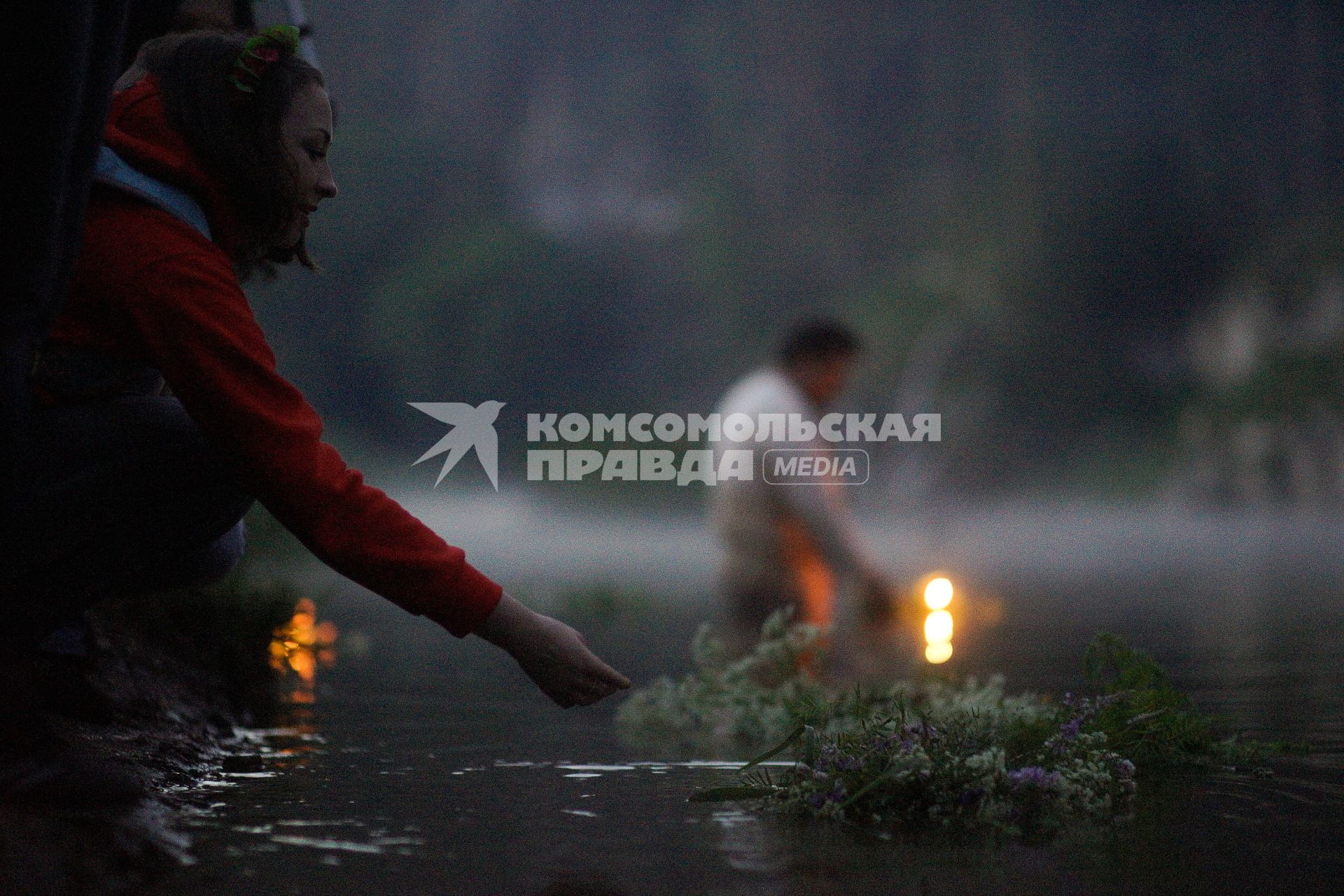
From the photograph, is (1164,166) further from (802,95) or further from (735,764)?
(735,764)

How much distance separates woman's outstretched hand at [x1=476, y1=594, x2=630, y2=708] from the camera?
2.72m

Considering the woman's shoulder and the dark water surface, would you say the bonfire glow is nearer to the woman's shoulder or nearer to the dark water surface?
the dark water surface

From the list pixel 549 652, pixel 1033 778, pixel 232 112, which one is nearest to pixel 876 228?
pixel 1033 778

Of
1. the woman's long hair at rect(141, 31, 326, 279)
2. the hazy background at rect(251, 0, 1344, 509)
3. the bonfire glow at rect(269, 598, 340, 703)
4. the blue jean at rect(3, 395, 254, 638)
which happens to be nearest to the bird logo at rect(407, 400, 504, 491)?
the hazy background at rect(251, 0, 1344, 509)

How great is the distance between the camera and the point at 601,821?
2.95m

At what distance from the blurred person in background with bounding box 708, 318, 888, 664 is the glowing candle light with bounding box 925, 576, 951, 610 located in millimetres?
227

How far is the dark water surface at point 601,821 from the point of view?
2.42 metres

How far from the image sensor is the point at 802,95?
66.6 m

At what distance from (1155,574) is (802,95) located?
2053 inches

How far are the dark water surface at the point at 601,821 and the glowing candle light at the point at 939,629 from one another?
1318 mm

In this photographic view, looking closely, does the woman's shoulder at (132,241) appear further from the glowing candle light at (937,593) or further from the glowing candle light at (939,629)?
the glowing candle light at (939,629)

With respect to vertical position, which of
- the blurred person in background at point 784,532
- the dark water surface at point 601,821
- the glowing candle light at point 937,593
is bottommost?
the dark water surface at point 601,821

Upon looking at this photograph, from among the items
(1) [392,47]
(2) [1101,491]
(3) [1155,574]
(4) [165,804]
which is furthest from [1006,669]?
(1) [392,47]

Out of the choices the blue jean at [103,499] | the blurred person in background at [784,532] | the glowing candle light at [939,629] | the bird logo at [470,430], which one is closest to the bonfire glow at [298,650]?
the blurred person in background at [784,532]
